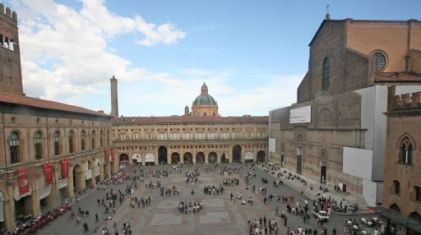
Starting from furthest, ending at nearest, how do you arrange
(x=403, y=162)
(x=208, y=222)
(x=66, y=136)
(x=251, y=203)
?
(x=66, y=136) < (x=251, y=203) < (x=208, y=222) < (x=403, y=162)

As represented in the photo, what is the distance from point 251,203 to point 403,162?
1574cm

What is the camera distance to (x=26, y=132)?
82.3 feet

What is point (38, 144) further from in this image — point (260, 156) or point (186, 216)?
point (260, 156)

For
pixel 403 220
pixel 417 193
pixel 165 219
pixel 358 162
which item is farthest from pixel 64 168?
pixel 417 193

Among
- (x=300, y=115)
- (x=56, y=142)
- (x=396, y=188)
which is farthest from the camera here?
(x=300, y=115)

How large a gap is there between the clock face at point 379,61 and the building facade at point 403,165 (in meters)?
16.7

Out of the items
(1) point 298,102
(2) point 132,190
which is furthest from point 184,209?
(1) point 298,102

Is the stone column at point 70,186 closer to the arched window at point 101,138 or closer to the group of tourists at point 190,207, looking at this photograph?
the arched window at point 101,138

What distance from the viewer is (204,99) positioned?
84750 mm

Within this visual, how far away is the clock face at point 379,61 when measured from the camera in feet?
110

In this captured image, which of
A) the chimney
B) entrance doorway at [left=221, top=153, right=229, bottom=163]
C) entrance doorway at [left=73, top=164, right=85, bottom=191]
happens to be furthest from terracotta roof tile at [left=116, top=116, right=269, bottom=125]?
entrance doorway at [left=73, top=164, right=85, bottom=191]

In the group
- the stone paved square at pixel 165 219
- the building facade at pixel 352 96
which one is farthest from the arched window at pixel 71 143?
the building facade at pixel 352 96

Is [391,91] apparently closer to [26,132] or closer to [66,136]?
[26,132]

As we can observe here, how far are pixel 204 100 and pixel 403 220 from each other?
6935cm
